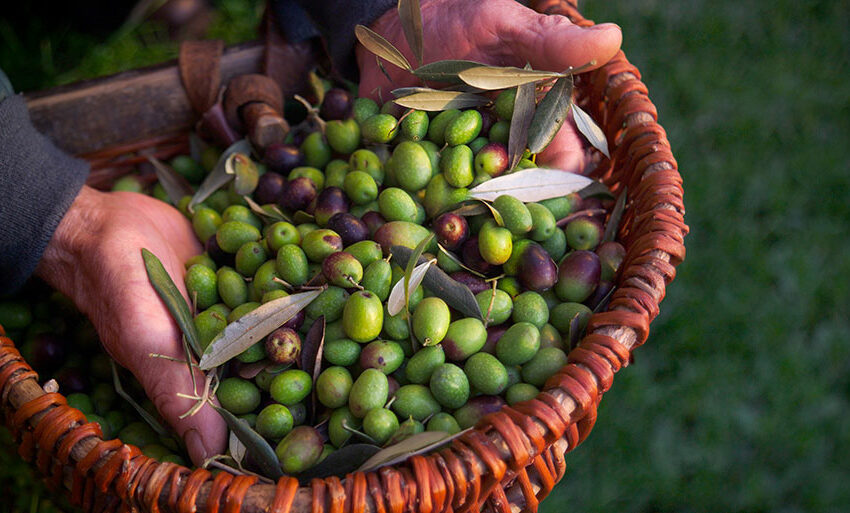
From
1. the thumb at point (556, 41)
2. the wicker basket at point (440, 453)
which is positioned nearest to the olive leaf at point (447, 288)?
the wicker basket at point (440, 453)

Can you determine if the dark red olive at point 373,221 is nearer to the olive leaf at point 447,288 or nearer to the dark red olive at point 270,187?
the olive leaf at point 447,288

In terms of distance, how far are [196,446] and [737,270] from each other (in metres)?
2.03

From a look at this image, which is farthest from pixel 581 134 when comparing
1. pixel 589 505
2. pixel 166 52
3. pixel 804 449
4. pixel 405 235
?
pixel 166 52

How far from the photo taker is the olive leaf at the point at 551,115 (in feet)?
5.23

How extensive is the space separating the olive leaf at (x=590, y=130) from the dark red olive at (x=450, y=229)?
0.42 metres

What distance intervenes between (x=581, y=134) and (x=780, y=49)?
1.82m

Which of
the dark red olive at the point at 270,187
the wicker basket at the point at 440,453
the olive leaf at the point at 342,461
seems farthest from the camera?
the dark red olive at the point at 270,187

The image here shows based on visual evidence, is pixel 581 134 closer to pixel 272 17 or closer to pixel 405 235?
pixel 405 235

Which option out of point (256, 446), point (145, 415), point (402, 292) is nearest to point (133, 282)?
point (145, 415)

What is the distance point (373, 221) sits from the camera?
1633 millimetres

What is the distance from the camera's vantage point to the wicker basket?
1.11m

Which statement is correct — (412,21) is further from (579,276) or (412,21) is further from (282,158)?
(579,276)

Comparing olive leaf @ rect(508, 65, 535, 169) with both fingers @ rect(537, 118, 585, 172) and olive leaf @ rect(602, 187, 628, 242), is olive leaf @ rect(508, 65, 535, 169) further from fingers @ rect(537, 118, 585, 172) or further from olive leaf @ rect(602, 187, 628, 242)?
olive leaf @ rect(602, 187, 628, 242)

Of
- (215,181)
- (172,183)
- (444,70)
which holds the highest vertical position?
(444,70)
